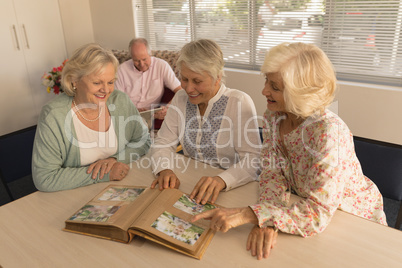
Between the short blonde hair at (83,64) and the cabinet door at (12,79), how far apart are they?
9.06 feet

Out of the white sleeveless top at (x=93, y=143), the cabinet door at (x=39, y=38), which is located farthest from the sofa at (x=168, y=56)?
the white sleeveless top at (x=93, y=143)

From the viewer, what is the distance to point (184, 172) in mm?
1545

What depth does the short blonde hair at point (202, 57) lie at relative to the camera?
1.54 meters

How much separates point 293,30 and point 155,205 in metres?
2.58

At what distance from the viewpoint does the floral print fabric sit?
110cm

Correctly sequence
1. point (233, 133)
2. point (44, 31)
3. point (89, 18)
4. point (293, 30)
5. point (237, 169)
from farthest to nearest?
point (89, 18)
point (44, 31)
point (293, 30)
point (233, 133)
point (237, 169)

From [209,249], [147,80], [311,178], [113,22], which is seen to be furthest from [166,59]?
[209,249]

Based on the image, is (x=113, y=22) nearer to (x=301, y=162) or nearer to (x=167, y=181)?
(x=167, y=181)

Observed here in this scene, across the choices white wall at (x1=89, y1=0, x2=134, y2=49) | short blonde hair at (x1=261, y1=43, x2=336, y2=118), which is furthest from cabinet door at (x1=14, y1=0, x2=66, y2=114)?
short blonde hair at (x1=261, y1=43, x2=336, y2=118)

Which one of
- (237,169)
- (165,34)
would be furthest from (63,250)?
(165,34)

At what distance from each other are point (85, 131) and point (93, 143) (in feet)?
0.23

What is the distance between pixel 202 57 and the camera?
1535 millimetres

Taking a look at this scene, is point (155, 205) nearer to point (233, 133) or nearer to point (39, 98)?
point (233, 133)

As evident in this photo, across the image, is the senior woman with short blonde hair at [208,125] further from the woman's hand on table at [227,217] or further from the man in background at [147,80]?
the man in background at [147,80]
